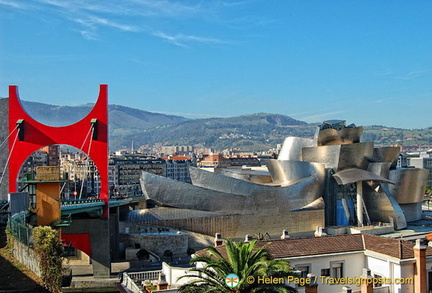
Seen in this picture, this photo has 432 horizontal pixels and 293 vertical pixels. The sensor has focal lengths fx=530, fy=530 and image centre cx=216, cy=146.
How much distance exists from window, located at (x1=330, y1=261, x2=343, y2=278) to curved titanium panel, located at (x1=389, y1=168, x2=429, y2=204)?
Result: 105ft

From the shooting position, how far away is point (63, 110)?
40469 mm

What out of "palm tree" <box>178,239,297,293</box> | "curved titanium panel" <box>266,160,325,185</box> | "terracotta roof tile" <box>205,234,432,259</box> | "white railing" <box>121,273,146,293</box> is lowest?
"white railing" <box>121,273,146,293</box>

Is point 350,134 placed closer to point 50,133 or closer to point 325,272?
point 50,133

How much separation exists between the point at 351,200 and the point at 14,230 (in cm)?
3863

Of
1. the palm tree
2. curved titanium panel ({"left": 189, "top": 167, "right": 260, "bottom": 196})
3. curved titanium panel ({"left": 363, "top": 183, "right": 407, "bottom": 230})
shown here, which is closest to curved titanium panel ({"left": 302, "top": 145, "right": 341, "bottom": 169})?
curved titanium panel ({"left": 363, "top": 183, "right": 407, "bottom": 230})

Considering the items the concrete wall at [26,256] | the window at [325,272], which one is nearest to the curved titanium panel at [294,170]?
the window at [325,272]

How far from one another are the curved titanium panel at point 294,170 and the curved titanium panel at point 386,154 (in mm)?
5884

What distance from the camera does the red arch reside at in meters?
37.4

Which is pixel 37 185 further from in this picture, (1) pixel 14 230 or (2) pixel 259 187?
(2) pixel 259 187

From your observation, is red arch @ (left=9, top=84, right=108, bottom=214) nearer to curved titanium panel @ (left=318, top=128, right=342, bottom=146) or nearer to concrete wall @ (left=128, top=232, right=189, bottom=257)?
concrete wall @ (left=128, top=232, right=189, bottom=257)

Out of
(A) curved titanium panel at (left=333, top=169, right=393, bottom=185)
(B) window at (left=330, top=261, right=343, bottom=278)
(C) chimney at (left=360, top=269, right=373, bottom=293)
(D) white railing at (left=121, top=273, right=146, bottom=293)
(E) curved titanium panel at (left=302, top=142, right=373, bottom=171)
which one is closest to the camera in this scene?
(C) chimney at (left=360, top=269, right=373, bottom=293)

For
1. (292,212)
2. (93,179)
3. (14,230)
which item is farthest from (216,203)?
(93,179)

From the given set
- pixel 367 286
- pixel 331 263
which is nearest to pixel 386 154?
pixel 331 263

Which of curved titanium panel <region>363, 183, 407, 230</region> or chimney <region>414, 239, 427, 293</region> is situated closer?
chimney <region>414, 239, 427, 293</region>
